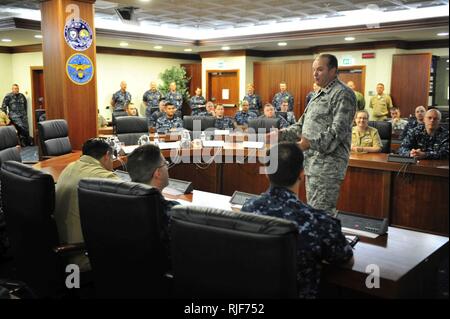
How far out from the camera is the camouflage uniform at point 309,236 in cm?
160

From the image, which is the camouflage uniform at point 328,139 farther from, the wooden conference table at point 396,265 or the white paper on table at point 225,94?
the white paper on table at point 225,94

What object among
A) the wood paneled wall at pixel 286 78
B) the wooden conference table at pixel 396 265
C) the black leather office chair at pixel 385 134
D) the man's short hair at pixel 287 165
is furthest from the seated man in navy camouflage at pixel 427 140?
the wood paneled wall at pixel 286 78

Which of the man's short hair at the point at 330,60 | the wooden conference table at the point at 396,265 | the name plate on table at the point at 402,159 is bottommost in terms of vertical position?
the wooden conference table at the point at 396,265

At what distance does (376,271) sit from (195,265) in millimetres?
692

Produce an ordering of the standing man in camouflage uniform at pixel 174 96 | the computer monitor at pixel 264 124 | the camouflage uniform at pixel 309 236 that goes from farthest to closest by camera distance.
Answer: the standing man in camouflage uniform at pixel 174 96 < the computer monitor at pixel 264 124 < the camouflage uniform at pixel 309 236

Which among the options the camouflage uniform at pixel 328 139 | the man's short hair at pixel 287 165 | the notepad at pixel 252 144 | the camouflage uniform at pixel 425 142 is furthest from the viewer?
the notepad at pixel 252 144

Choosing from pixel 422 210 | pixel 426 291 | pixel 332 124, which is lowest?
pixel 422 210

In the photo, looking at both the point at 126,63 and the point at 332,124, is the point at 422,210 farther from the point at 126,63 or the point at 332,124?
the point at 126,63

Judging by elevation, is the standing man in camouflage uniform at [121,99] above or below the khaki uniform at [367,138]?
above

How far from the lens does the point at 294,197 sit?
1.68 m

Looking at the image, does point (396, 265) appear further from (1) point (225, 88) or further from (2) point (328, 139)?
(1) point (225, 88)

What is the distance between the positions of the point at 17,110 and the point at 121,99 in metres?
2.59

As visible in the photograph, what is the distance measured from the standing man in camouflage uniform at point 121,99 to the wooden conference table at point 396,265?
10.1 m
